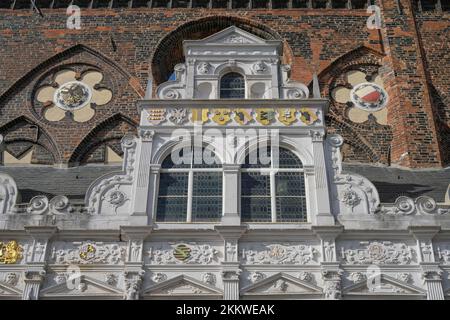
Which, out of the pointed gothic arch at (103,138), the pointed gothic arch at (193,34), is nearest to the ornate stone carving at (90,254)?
the pointed gothic arch at (103,138)

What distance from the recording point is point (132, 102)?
61.9ft

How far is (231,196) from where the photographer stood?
12008 mm

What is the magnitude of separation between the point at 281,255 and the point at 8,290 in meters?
4.51

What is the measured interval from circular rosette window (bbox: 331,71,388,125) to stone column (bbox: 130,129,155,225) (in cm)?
771

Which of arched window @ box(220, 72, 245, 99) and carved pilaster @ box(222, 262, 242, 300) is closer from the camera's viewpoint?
carved pilaster @ box(222, 262, 242, 300)

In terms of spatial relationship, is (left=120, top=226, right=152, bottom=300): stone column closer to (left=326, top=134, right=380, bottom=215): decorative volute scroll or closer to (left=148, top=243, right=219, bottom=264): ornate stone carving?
(left=148, top=243, right=219, bottom=264): ornate stone carving

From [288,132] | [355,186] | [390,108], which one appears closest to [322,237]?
→ [355,186]

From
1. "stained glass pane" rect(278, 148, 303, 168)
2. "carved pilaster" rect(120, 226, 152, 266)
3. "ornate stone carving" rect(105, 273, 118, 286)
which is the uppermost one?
"stained glass pane" rect(278, 148, 303, 168)

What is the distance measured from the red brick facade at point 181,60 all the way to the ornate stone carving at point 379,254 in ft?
20.2

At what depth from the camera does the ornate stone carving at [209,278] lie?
36.3 feet

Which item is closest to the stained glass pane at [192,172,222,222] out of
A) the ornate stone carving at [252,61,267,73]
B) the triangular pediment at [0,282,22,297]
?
the ornate stone carving at [252,61,267,73]

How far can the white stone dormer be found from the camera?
45.0 ft

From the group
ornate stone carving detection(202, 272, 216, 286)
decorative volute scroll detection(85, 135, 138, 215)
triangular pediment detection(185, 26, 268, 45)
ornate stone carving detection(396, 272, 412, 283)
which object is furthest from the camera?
triangular pediment detection(185, 26, 268, 45)

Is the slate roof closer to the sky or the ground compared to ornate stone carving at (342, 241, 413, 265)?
closer to the sky
